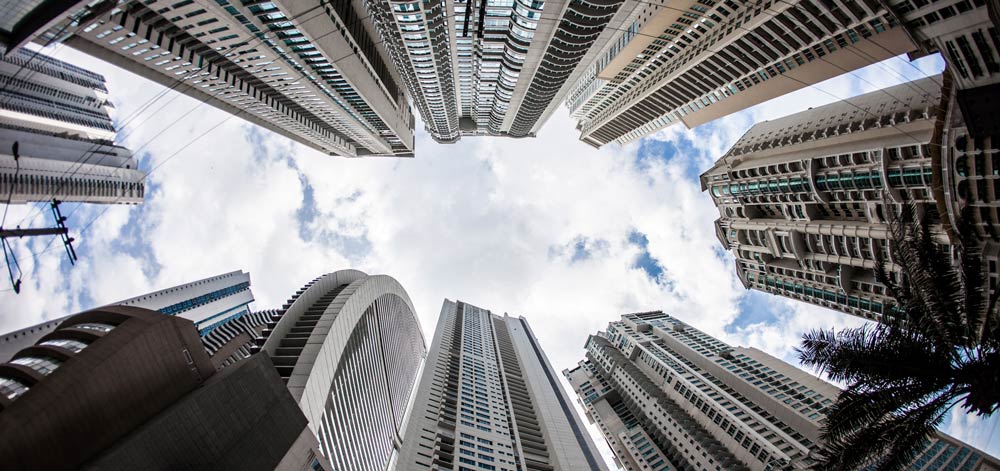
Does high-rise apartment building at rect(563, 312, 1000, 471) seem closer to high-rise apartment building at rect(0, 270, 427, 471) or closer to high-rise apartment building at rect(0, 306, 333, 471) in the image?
A: high-rise apartment building at rect(0, 270, 427, 471)

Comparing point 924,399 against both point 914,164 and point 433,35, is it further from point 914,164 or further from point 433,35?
point 433,35

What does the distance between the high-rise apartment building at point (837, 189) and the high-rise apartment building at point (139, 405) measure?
53.9 m

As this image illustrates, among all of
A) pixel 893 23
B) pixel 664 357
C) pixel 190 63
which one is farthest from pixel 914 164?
pixel 190 63

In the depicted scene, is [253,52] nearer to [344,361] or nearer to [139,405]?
[344,361]

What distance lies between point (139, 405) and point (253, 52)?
5011cm

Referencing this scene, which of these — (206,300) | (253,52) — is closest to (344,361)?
(253,52)

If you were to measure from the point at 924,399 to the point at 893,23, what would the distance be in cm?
5377

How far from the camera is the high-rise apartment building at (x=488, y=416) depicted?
5834 centimetres

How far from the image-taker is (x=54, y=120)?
95.7 m

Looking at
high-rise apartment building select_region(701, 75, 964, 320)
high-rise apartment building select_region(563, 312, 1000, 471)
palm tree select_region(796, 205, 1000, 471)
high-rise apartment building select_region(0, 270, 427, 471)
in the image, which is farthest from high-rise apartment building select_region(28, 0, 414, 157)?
high-rise apartment building select_region(563, 312, 1000, 471)

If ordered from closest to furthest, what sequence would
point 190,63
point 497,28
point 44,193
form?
point 190,63, point 497,28, point 44,193

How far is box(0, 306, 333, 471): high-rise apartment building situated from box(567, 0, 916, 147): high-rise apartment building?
216ft

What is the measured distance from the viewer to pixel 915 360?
11.3 m

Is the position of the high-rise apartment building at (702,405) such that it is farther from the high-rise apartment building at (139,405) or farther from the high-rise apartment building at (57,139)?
the high-rise apartment building at (57,139)
